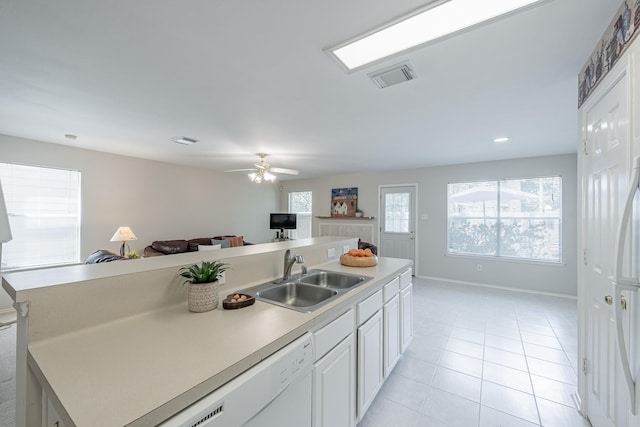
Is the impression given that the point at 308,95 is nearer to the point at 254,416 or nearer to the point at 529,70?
the point at 529,70

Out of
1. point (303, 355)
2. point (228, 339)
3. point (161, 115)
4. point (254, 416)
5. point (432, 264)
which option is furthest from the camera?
point (432, 264)

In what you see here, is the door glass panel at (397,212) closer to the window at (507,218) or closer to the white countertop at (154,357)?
the window at (507,218)

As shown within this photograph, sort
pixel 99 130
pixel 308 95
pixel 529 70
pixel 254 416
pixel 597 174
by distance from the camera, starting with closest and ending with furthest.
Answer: pixel 254 416, pixel 597 174, pixel 529 70, pixel 308 95, pixel 99 130

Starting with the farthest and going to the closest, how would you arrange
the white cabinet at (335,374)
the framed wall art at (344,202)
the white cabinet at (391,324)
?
the framed wall art at (344,202)
the white cabinet at (391,324)
the white cabinet at (335,374)

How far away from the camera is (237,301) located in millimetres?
1324

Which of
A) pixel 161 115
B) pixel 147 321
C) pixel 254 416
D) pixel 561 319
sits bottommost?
pixel 561 319

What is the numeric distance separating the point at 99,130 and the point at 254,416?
3.83 m

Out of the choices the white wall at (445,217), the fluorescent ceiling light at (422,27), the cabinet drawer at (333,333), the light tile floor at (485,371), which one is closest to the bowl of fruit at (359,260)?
the cabinet drawer at (333,333)

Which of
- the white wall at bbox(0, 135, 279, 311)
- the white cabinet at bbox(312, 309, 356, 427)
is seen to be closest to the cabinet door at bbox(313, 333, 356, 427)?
the white cabinet at bbox(312, 309, 356, 427)

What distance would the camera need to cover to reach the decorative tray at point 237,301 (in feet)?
4.22

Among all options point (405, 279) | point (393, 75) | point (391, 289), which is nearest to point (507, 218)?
point (405, 279)

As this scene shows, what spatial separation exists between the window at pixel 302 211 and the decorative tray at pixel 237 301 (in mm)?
5924

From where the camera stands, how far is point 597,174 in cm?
154

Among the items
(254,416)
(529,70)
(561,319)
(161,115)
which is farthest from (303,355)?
(561,319)
